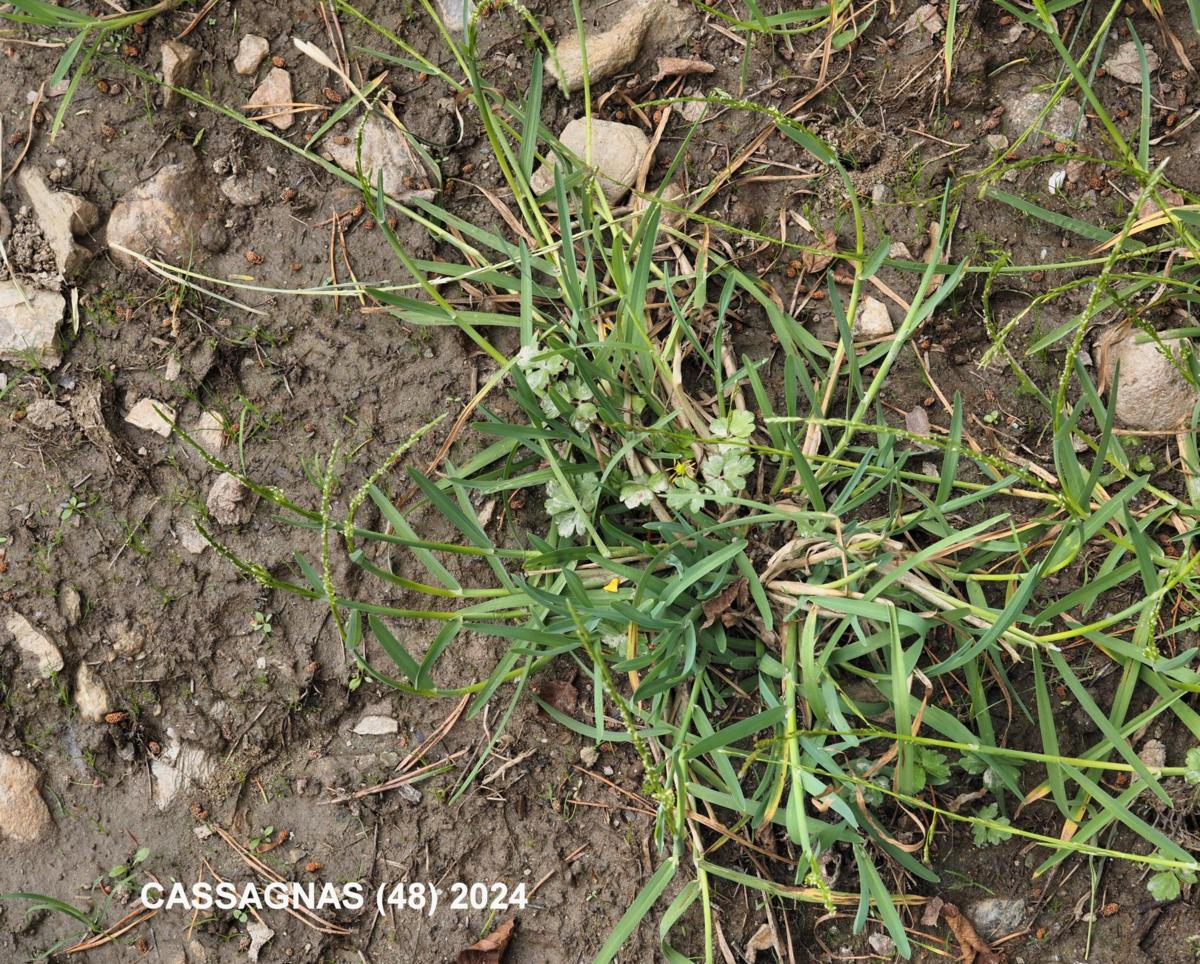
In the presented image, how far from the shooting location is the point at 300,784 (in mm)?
2193

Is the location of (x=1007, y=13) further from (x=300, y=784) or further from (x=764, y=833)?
(x=300, y=784)

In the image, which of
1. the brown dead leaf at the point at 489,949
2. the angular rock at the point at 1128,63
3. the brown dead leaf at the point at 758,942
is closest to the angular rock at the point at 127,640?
the brown dead leaf at the point at 489,949

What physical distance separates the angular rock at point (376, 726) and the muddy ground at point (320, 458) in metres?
0.02

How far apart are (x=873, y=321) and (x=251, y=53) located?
1.57 metres

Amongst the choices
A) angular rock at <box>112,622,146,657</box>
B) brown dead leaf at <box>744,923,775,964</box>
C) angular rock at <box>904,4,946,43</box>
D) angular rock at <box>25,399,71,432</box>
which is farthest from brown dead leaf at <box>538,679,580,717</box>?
angular rock at <box>904,4,946,43</box>

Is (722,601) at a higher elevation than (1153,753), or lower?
higher

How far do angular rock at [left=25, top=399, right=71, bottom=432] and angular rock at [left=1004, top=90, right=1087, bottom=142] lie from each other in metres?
2.26

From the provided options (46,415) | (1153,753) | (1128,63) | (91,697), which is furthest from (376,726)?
(1128,63)

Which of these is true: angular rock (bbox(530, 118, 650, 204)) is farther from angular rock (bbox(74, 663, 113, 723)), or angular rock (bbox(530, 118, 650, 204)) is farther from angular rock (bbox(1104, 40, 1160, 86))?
angular rock (bbox(74, 663, 113, 723))

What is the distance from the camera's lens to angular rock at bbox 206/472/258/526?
2.21 meters

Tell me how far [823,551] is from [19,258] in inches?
75.6

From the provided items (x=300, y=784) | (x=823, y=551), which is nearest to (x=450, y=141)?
(x=823, y=551)

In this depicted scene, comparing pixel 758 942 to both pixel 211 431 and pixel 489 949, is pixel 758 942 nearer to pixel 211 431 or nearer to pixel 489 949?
pixel 489 949

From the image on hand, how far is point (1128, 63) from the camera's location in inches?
89.0
